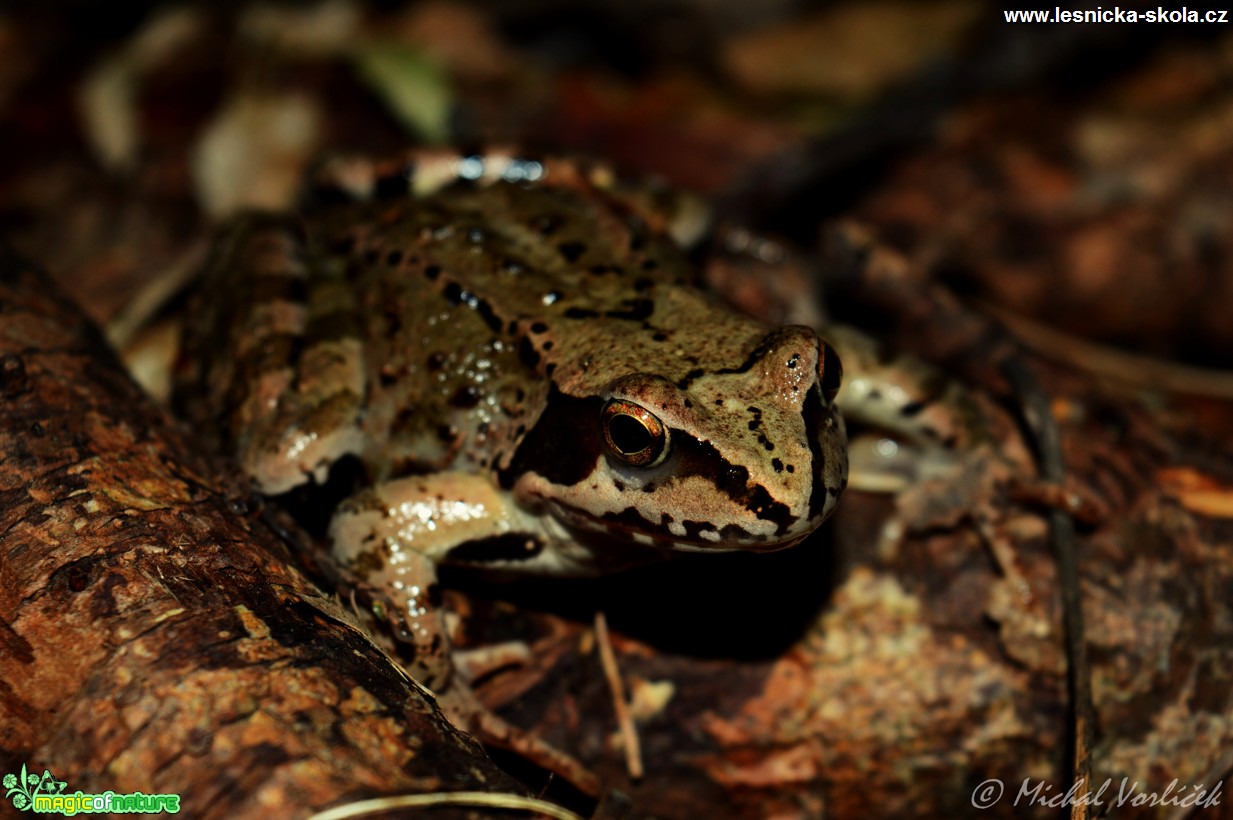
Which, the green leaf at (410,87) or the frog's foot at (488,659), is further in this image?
the green leaf at (410,87)

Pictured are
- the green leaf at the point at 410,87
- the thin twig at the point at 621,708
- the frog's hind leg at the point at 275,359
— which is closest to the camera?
the thin twig at the point at 621,708

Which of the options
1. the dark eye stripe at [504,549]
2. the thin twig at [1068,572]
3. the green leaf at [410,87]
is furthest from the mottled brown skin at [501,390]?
the green leaf at [410,87]

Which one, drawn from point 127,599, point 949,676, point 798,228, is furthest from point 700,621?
point 798,228

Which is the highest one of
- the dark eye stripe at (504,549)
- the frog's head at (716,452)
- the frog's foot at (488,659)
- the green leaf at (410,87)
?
the green leaf at (410,87)

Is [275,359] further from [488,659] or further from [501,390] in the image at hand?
[488,659]

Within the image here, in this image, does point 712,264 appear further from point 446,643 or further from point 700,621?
point 446,643

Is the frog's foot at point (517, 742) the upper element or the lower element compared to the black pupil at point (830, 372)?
lower

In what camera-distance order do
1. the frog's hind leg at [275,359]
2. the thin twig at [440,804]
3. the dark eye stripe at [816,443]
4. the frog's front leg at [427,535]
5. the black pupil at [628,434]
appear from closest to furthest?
the thin twig at [440,804] → the dark eye stripe at [816,443] → the black pupil at [628,434] → the frog's front leg at [427,535] → the frog's hind leg at [275,359]

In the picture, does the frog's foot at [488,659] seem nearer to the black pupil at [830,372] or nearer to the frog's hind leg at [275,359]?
the frog's hind leg at [275,359]

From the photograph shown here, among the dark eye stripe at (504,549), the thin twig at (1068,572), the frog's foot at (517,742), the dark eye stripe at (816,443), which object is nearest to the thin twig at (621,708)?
the frog's foot at (517,742)
